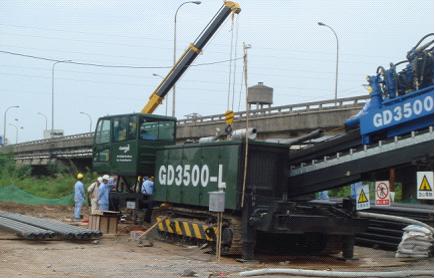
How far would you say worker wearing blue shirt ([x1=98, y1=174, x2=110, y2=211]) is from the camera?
61.6 ft

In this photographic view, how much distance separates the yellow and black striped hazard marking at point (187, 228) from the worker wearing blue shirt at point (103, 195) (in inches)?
129

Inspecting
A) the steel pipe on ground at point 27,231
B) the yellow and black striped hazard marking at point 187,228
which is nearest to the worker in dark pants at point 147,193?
the yellow and black striped hazard marking at point 187,228

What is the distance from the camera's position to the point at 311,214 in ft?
41.2

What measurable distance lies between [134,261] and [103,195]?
23.7ft

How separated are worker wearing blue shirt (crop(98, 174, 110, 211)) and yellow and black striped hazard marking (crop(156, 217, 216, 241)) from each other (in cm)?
328

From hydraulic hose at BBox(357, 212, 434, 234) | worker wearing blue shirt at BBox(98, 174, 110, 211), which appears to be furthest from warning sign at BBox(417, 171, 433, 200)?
worker wearing blue shirt at BBox(98, 174, 110, 211)

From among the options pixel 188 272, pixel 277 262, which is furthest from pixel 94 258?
pixel 277 262

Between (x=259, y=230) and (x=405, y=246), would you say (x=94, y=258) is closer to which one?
(x=259, y=230)

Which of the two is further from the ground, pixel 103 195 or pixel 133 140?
pixel 133 140

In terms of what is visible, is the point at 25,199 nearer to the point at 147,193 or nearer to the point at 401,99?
the point at 147,193

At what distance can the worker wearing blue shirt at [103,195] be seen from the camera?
18781 millimetres

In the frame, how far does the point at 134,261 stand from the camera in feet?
39.2

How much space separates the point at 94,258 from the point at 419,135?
253 inches

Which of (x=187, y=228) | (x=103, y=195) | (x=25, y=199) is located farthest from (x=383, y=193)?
(x=25, y=199)
